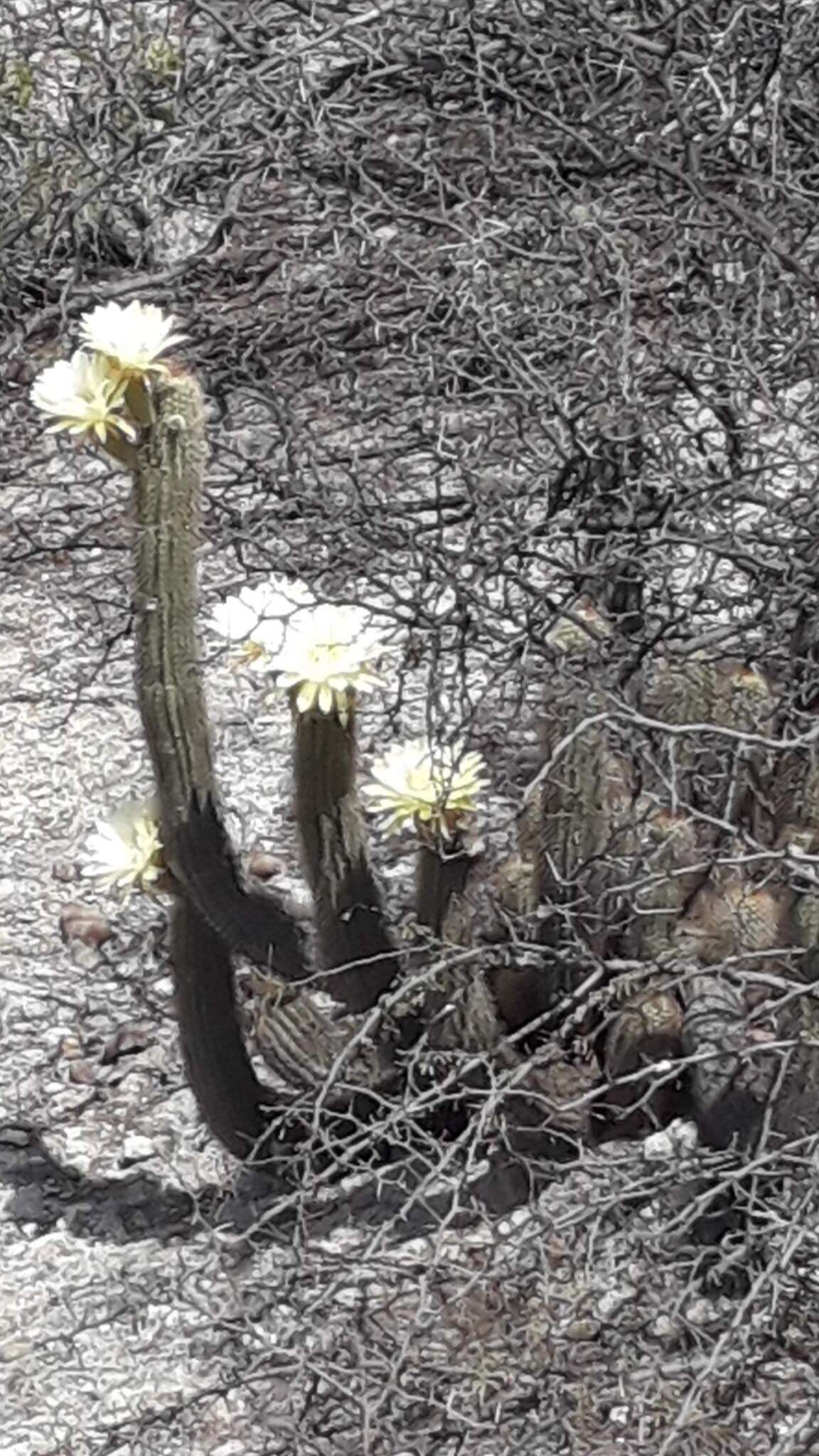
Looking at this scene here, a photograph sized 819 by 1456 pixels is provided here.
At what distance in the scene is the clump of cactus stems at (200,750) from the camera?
9.29ft

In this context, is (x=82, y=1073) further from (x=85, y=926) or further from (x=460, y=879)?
(x=460, y=879)

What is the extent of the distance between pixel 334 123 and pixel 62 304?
21.5 inches

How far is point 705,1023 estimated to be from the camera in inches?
120

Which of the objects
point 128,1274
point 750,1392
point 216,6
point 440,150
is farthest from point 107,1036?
point 216,6

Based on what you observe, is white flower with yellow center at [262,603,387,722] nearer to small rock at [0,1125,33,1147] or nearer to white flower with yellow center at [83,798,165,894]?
white flower with yellow center at [83,798,165,894]

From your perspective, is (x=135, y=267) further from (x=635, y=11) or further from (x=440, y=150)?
→ (x=635, y=11)

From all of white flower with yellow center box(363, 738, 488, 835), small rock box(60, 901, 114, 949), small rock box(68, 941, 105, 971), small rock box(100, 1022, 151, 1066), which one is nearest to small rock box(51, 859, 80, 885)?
small rock box(60, 901, 114, 949)

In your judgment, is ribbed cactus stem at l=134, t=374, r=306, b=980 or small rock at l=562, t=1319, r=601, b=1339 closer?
ribbed cactus stem at l=134, t=374, r=306, b=980

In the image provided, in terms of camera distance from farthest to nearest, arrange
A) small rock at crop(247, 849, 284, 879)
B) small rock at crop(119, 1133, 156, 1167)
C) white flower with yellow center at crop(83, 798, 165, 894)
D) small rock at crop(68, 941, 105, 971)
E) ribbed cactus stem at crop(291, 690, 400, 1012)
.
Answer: small rock at crop(247, 849, 284, 879)
small rock at crop(68, 941, 105, 971)
small rock at crop(119, 1133, 156, 1167)
white flower with yellow center at crop(83, 798, 165, 894)
ribbed cactus stem at crop(291, 690, 400, 1012)

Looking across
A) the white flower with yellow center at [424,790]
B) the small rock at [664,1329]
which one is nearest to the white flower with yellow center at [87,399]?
the white flower with yellow center at [424,790]

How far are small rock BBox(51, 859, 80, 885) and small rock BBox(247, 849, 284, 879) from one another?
1.05 feet

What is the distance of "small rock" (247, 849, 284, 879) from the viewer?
430 centimetres

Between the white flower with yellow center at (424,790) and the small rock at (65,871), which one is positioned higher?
the small rock at (65,871)

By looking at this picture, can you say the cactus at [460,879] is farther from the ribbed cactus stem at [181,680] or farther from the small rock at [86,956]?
the small rock at [86,956]
